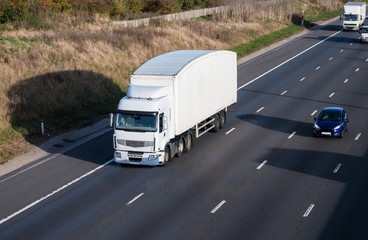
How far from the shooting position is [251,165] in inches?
1070

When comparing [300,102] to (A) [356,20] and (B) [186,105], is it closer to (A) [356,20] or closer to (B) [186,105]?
(B) [186,105]

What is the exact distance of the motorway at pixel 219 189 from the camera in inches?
776

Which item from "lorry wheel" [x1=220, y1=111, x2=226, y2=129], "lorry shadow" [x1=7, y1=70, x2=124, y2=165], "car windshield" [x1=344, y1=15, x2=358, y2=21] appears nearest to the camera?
"lorry shadow" [x1=7, y1=70, x2=124, y2=165]

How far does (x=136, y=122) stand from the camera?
26250 mm

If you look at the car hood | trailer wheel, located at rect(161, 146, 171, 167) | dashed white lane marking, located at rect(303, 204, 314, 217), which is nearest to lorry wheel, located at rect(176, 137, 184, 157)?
trailer wheel, located at rect(161, 146, 171, 167)

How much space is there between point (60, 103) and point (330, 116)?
1713cm

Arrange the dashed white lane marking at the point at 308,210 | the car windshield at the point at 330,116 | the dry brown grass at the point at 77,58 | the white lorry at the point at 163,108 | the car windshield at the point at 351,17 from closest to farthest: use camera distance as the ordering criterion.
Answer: the dashed white lane marking at the point at 308,210, the white lorry at the point at 163,108, the car windshield at the point at 330,116, the dry brown grass at the point at 77,58, the car windshield at the point at 351,17

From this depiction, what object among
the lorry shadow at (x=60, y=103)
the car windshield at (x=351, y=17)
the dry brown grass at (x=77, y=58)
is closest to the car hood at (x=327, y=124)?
the lorry shadow at (x=60, y=103)

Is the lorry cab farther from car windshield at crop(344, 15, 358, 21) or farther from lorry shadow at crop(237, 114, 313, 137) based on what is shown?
car windshield at crop(344, 15, 358, 21)

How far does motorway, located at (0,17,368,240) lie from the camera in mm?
19703

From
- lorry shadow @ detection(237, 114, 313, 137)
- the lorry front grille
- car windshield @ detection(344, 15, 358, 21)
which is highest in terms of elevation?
car windshield @ detection(344, 15, 358, 21)

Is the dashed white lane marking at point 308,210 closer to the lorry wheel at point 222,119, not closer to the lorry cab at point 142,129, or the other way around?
the lorry cab at point 142,129

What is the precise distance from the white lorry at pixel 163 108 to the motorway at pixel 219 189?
32.0 inches

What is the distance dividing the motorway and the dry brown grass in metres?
6.42
